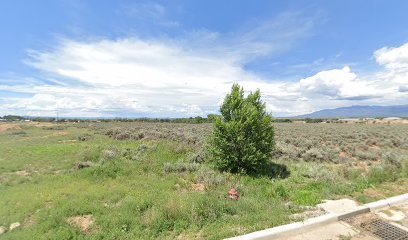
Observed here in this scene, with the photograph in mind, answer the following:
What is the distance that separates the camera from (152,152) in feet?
48.1

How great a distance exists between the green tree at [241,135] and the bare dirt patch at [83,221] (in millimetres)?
5355

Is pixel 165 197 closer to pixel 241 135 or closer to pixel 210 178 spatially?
pixel 210 178

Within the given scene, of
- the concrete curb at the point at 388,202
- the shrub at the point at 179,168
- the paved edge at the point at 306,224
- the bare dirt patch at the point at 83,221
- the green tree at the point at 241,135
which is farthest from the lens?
the shrub at the point at 179,168

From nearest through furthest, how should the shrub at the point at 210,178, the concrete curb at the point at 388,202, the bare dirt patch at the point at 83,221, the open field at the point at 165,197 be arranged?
the open field at the point at 165,197, the bare dirt patch at the point at 83,221, the concrete curb at the point at 388,202, the shrub at the point at 210,178

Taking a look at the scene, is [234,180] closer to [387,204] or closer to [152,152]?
[387,204]

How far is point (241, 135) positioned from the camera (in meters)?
10.1

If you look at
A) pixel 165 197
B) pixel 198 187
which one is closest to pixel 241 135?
pixel 198 187

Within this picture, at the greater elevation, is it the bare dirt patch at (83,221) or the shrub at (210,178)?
the shrub at (210,178)

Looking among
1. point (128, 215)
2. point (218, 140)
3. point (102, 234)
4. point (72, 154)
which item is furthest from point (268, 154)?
point (72, 154)

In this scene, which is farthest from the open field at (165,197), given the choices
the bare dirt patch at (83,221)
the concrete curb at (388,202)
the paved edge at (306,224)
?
the concrete curb at (388,202)

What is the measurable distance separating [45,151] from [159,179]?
13.6 metres

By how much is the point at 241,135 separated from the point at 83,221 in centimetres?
613

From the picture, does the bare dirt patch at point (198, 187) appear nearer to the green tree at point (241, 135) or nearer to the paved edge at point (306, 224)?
the green tree at point (241, 135)

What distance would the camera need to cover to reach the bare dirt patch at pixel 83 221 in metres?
6.00
